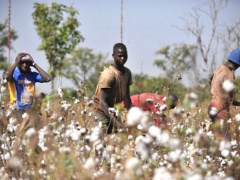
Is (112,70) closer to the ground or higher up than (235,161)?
higher up

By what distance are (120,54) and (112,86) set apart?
32cm

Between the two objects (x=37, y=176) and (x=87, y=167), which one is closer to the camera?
(x=87, y=167)

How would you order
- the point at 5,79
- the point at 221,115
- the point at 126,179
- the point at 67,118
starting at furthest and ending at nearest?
the point at 5,79 < the point at 221,115 < the point at 67,118 < the point at 126,179

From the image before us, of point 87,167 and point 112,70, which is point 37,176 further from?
point 112,70

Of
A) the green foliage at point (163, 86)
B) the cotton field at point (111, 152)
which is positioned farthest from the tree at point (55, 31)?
the cotton field at point (111, 152)

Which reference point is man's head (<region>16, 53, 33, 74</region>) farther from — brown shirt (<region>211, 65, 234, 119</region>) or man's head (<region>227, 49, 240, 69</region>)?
man's head (<region>227, 49, 240, 69</region>)

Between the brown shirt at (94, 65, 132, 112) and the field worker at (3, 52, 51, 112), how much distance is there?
0.92 meters

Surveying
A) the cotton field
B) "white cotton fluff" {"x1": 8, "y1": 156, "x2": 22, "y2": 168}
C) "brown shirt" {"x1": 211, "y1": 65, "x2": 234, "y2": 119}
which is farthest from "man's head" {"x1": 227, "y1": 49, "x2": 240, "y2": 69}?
"white cotton fluff" {"x1": 8, "y1": 156, "x2": 22, "y2": 168}

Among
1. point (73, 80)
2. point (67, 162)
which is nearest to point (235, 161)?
point (67, 162)

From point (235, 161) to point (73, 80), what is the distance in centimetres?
5834

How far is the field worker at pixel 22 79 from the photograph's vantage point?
5875 millimetres

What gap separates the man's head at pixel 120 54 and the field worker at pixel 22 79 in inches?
43.8

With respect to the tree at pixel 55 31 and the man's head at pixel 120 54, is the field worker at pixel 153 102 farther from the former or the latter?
the tree at pixel 55 31

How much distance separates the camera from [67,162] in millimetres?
2785
